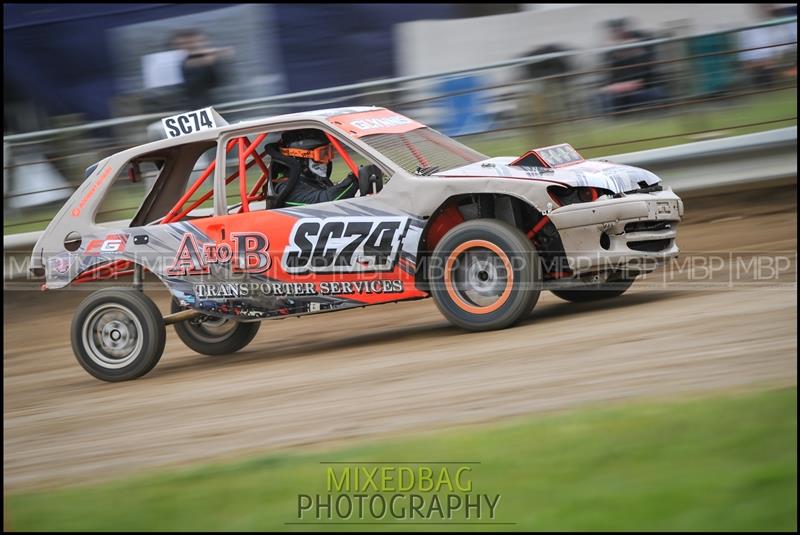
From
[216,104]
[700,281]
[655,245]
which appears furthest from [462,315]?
[216,104]

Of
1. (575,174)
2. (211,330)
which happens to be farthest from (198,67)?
(575,174)

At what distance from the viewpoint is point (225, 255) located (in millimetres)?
7395

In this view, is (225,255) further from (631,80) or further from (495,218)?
(631,80)

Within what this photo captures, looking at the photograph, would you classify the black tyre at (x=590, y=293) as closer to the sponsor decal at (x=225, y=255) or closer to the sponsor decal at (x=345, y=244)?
the sponsor decal at (x=345, y=244)

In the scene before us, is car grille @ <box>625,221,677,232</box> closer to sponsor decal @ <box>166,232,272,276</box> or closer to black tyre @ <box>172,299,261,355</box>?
sponsor decal @ <box>166,232,272,276</box>

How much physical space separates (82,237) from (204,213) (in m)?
0.92

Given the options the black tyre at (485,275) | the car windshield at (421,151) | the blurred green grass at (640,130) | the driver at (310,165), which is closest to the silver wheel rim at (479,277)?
the black tyre at (485,275)

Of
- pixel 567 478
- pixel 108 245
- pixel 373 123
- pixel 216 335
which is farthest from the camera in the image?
pixel 216 335

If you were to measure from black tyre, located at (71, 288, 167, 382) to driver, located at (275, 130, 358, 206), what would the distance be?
1390 mm

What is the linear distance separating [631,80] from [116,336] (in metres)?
5.72

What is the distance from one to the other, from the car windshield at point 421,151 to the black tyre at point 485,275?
0.57 m

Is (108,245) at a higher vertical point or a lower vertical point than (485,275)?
higher

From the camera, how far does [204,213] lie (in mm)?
7973

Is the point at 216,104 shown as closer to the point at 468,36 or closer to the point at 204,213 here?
the point at 468,36
